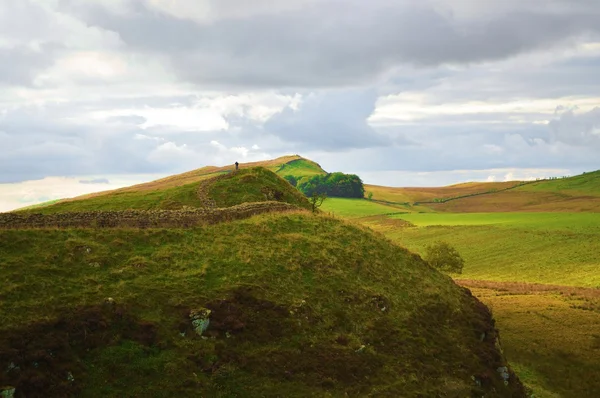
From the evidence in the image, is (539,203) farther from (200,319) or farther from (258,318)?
(200,319)

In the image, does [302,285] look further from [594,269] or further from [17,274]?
[594,269]

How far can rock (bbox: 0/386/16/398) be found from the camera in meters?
23.0

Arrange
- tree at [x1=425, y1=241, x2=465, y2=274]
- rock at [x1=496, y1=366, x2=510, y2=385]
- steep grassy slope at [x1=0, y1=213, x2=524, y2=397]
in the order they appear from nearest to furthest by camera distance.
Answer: steep grassy slope at [x1=0, y1=213, x2=524, y2=397]
rock at [x1=496, y1=366, x2=510, y2=385]
tree at [x1=425, y1=241, x2=465, y2=274]

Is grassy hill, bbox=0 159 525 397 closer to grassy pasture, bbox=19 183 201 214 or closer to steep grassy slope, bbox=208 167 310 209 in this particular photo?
steep grassy slope, bbox=208 167 310 209

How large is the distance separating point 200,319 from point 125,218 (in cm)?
1414

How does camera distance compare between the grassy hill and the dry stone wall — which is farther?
the dry stone wall

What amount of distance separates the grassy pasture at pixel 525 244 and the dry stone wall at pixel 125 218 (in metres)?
52.8

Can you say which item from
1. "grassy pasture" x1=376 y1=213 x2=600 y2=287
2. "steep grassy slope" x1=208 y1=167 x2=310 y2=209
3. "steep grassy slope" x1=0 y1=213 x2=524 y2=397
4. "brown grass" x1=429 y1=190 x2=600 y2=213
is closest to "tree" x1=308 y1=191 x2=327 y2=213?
"steep grassy slope" x1=208 y1=167 x2=310 y2=209

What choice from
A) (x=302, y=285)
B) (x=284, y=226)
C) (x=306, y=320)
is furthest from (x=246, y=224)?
(x=306, y=320)

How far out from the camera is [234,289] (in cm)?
3409

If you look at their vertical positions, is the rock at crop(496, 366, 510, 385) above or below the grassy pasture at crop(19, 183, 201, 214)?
below

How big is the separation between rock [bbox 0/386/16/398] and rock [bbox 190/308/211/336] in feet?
31.4

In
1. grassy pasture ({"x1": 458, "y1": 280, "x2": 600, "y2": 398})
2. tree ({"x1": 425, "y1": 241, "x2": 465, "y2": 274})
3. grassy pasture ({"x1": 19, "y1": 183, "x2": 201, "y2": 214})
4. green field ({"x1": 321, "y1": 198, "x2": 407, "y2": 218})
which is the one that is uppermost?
grassy pasture ({"x1": 19, "y1": 183, "x2": 201, "y2": 214})

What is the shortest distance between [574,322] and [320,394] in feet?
116
